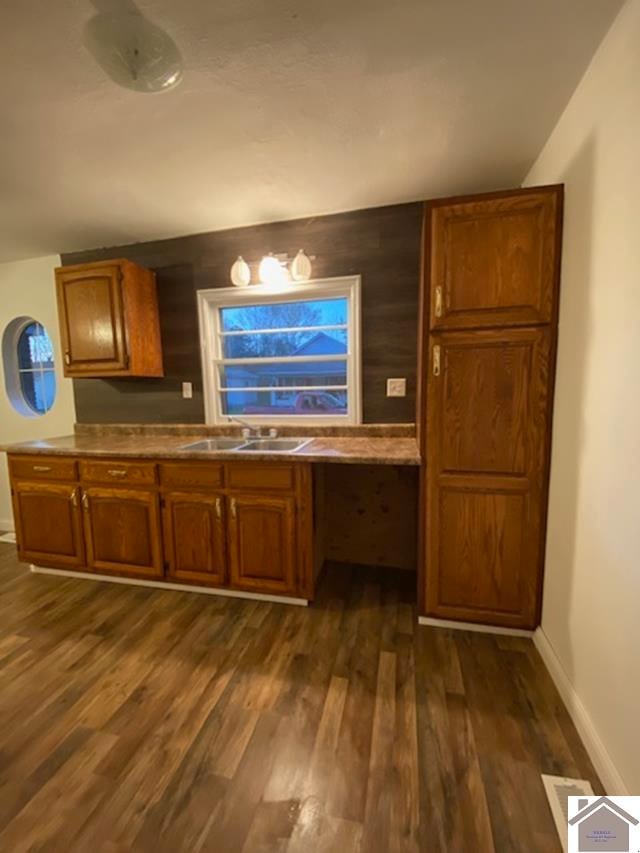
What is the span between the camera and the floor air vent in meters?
1.04

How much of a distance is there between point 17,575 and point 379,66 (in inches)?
136

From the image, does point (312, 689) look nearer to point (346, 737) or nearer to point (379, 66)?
point (346, 737)

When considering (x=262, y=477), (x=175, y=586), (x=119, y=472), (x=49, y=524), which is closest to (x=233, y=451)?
(x=262, y=477)

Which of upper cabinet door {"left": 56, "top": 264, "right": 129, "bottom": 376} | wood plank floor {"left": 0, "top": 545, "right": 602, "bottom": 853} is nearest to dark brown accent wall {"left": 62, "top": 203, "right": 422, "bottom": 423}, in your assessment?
upper cabinet door {"left": 56, "top": 264, "right": 129, "bottom": 376}

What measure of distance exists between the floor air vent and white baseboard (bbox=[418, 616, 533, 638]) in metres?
0.68

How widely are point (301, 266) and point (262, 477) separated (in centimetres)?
133

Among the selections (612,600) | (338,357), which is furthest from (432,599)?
(338,357)

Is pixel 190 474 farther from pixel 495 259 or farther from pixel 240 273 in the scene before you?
pixel 495 259

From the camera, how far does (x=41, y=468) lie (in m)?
2.39

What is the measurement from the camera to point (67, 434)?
310 centimetres

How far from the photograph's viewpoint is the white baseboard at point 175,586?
83.7 inches

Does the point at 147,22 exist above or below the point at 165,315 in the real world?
Result: above

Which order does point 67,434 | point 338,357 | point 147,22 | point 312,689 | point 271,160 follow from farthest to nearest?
point 67,434
point 338,357
point 271,160
point 312,689
point 147,22

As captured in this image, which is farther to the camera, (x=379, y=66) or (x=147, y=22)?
(x=379, y=66)
